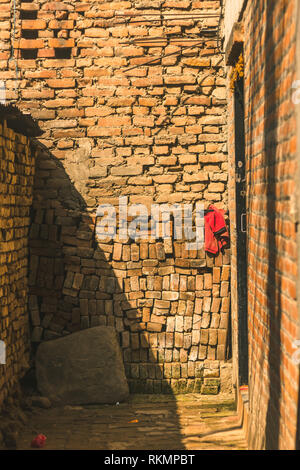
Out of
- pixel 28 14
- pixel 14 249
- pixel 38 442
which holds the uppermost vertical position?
pixel 28 14

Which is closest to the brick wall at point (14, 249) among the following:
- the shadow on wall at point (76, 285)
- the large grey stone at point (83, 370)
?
the shadow on wall at point (76, 285)

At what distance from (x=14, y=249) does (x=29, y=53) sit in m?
2.37

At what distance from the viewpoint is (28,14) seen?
7.09 meters

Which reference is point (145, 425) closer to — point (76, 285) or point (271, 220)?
point (76, 285)

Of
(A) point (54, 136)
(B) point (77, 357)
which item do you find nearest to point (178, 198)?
(A) point (54, 136)

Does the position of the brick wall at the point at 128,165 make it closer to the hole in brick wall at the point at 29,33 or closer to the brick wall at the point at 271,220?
the hole in brick wall at the point at 29,33

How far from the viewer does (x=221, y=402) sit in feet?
21.7

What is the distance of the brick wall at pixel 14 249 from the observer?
5883 millimetres

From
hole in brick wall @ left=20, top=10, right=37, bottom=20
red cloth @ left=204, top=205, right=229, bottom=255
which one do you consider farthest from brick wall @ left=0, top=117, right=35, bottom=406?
red cloth @ left=204, top=205, right=229, bottom=255

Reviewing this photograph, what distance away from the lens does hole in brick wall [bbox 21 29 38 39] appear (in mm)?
7074

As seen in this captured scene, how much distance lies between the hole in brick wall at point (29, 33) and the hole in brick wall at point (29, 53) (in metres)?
0.16

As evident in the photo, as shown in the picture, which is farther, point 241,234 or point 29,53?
point 29,53

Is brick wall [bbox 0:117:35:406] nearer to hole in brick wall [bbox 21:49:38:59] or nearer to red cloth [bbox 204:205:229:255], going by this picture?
hole in brick wall [bbox 21:49:38:59]

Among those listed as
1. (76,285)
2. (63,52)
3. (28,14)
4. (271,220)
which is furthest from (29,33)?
(271,220)
